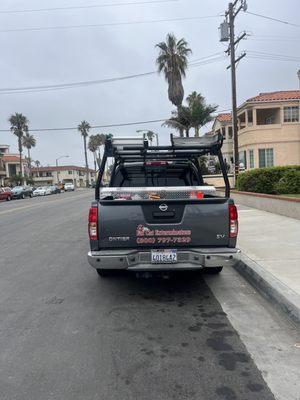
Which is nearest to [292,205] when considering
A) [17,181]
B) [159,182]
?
[159,182]

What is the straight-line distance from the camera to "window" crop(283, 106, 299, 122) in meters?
33.6

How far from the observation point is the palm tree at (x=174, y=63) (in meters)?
37.0

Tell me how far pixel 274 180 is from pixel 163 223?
40.9ft

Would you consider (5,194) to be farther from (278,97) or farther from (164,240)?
(164,240)

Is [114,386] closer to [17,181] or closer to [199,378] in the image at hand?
[199,378]

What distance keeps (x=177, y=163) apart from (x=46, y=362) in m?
4.85

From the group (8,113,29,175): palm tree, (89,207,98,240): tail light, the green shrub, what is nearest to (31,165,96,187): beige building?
(8,113,29,175): palm tree

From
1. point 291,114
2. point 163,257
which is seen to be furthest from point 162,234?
point 291,114

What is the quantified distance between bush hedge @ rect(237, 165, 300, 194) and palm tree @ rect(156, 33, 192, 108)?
766 inches

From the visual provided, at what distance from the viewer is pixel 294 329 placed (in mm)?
4633

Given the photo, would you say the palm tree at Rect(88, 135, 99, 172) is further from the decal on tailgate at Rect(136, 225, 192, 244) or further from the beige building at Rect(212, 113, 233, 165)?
the decal on tailgate at Rect(136, 225, 192, 244)

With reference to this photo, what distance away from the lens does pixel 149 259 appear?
557 cm

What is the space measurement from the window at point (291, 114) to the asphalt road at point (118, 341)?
2947cm

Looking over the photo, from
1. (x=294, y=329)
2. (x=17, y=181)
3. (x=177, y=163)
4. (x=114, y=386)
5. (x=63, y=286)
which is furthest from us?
(x=17, y=181)
